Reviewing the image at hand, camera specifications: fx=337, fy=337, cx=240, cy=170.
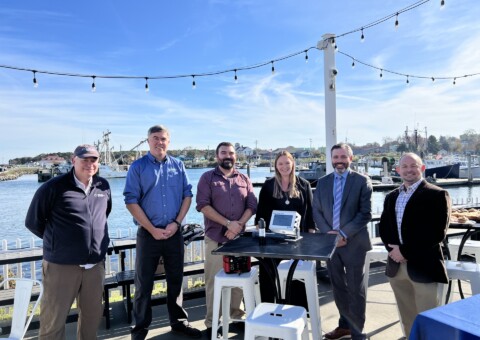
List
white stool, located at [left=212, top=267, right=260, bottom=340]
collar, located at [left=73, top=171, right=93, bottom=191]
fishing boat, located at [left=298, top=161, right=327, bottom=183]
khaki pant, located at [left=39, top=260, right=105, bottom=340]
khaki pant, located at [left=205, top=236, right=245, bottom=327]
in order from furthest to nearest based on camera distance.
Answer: fishing boat, located at [left=298, top=161, right=327, bottom=183]
khaki pant, located at [left=205, top=236, right=245, bottom=327]
white stool, located at [left=212, top=267, right=260, bottom=340]
collar, located at [left=73, top=171, right=93, bottom=191]
khaki pant, located at [left=39, top=260, right=105, bottom=340]

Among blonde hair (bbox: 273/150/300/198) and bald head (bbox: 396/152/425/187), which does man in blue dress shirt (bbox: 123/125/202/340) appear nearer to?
blonde hair (bbox: 273/150/300/198)

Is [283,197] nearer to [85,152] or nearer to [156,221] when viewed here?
[156,221]

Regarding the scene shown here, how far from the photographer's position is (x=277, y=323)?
5.86 feet

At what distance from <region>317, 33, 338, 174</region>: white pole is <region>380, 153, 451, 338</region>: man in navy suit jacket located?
6.44 feet

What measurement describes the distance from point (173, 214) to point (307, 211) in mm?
1110

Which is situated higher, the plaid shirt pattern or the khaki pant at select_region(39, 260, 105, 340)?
the plaid shirt pattern

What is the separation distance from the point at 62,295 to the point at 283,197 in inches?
66.6

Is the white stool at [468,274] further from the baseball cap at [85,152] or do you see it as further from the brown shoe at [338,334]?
the baseball cap at [85,152]

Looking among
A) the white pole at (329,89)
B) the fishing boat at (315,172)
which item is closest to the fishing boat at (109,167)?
the fishing boat at (315,172)

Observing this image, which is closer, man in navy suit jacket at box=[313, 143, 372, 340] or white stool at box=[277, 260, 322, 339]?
white stool at box=[277, 260, 322, 339]

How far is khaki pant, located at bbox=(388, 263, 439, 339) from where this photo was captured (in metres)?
2.24

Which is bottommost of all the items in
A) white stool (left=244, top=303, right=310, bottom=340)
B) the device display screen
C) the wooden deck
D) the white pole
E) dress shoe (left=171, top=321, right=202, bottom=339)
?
the wooden deck

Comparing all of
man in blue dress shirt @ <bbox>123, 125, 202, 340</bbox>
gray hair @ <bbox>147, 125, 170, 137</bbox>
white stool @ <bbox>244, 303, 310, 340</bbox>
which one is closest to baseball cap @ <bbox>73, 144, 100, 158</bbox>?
man in blue dress shirt @ <bbox>123, 125, 202, 340</bbox>

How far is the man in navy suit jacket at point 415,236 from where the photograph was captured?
2178mm
